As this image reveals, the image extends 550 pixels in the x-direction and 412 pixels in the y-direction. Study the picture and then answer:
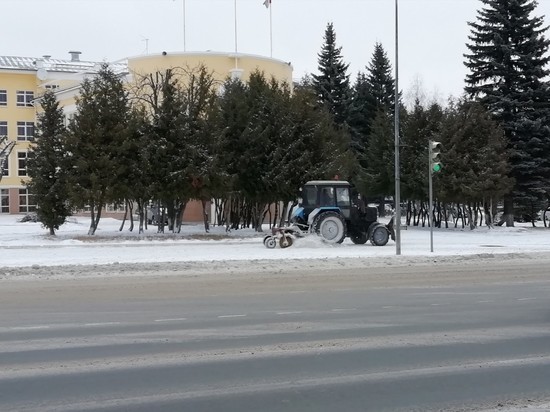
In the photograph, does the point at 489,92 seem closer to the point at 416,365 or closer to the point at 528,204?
the point at 528,204

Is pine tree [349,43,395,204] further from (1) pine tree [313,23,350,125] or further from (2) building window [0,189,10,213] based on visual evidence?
(2) building window [0,189,10,213]

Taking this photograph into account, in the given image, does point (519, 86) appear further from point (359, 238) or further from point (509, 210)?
point (359, 238)

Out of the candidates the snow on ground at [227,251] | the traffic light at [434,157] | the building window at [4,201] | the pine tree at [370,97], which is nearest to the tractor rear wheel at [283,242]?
the snow on ground at [227,251]

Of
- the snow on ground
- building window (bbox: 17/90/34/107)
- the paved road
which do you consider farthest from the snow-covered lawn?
building window (bbox: 17/90/34/107)

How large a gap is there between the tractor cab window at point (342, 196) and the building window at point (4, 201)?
58993mm

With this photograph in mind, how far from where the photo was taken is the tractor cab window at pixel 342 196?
2814cm

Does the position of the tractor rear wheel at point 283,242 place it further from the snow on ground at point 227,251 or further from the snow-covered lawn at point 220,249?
the snow on ground at point 227,251

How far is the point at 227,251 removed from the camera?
2631 cm

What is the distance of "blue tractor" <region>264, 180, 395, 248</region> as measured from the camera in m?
27.4

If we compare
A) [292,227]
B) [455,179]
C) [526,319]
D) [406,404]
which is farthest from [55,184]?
[406,404]

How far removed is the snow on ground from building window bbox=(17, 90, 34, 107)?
1877 inches

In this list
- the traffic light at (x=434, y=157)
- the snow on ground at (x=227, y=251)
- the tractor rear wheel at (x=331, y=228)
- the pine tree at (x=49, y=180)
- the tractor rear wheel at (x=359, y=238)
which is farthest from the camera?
the pine tree at (x=49, y=180)

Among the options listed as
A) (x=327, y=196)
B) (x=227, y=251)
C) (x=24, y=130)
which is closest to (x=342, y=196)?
(x=327, y=196)

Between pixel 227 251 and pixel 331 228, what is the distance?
430 centimetres
